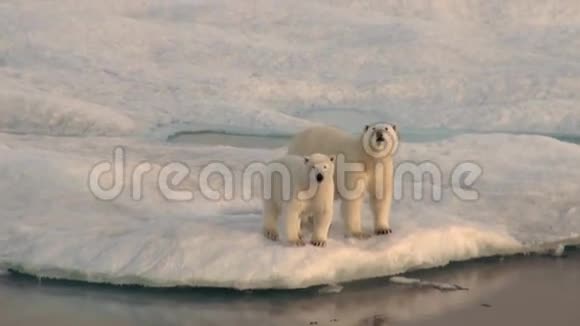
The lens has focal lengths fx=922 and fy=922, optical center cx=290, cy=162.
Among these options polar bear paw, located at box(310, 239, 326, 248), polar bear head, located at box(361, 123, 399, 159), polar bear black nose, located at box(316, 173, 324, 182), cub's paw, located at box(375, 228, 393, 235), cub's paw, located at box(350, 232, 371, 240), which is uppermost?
polar bear head, located at box(361, 123, 399, 159)

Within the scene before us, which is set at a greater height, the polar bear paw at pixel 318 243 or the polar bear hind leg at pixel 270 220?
the polar bear hind leg at pixel 270 220

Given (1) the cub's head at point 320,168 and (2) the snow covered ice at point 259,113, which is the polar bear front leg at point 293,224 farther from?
(1) the cub's head at point 320,168

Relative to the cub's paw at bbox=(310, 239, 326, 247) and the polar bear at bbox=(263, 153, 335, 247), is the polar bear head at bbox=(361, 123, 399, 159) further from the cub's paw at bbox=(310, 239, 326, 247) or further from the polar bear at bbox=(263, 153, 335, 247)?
the cub's paw at bbox=(310, 239, 326, 247)

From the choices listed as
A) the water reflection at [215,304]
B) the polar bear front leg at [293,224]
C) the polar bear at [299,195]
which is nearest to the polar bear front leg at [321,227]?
the polar bear at [299,195]

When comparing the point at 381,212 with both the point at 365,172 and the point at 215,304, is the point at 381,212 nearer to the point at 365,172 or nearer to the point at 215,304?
the point at 365,172

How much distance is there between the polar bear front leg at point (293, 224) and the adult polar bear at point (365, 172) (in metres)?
0.47

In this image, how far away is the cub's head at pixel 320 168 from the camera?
21.5 ft

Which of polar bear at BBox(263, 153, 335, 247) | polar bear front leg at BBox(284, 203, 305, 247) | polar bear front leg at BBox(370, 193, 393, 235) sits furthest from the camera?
polar bear front leg at BBox(370, 193, 393, 235)

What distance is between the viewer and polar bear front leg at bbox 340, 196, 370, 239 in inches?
278

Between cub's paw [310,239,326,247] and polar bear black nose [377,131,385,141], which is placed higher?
polar bear black nose [377,131,385,141]

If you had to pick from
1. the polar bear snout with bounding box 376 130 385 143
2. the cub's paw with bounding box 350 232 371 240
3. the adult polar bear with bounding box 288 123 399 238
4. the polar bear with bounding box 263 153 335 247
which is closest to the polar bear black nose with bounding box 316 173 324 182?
the polar bear with bounding box 263 153 335 247

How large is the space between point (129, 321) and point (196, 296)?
60cm

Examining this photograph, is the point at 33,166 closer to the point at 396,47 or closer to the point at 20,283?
the point at 20,283

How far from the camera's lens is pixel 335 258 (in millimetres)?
6789
